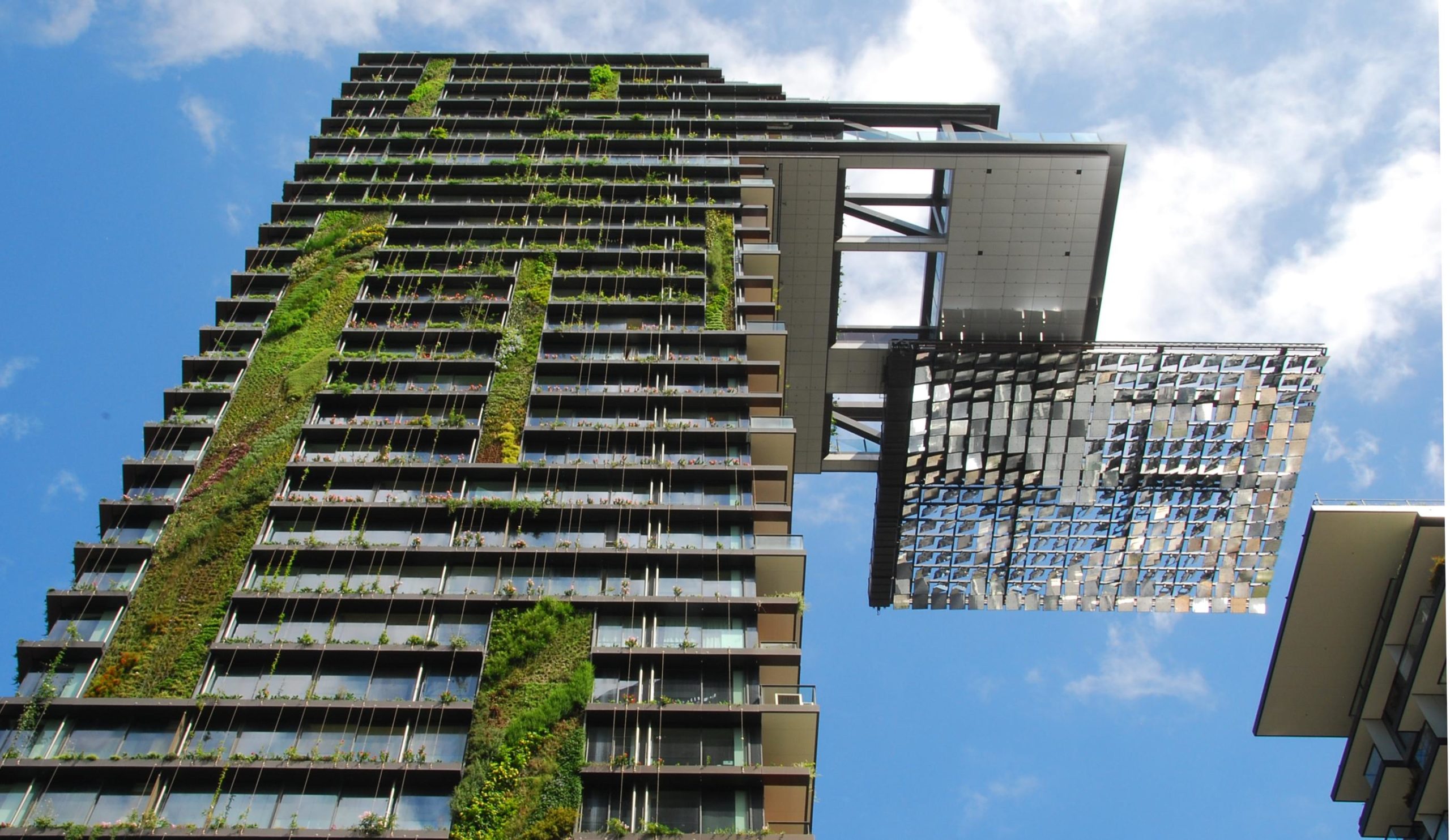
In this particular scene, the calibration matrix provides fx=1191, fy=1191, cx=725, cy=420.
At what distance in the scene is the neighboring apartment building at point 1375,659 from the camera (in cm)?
4050

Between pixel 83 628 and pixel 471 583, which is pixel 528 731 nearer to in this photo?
pixel 471 583

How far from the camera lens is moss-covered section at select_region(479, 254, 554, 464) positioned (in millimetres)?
41875

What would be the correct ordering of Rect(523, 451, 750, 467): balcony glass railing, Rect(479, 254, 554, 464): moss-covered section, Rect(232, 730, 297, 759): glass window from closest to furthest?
Rect(232, 730, 297, 759): glass window → Rect(523, 451, 750, 467): balcony glass railing → Rect(479, 254, 554, 464): moss-covered section

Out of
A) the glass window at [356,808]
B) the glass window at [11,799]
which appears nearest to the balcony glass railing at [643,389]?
the glass window at [356,808]

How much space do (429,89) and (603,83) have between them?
9.94 metres

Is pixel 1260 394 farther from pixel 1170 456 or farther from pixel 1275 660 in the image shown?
pixel 1275 660

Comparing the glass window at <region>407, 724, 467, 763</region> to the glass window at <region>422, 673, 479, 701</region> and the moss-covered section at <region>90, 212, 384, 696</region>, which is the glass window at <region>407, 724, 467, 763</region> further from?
the moss-covered section at <region>90, 212, 384, 696</region>

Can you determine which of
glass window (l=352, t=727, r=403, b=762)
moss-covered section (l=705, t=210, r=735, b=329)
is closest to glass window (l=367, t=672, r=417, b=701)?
glass window (l=352, t=727, r=403, b=762)

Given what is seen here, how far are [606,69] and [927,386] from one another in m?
26.8

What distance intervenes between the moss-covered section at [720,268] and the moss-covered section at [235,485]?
1485cm

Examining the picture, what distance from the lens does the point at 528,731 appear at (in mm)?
32125

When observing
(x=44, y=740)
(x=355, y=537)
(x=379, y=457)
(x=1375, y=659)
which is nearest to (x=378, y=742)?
(x=355, y=537)

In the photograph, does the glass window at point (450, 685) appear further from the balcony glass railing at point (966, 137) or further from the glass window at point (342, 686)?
the balcony glass railing at point (966, 137)

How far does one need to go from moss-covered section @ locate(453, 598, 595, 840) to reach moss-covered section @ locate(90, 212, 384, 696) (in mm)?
8520
